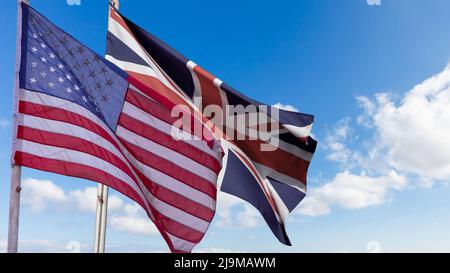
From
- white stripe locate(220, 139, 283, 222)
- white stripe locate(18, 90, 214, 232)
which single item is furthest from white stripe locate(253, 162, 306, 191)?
white stripe locate(18, 90, 214, 232)

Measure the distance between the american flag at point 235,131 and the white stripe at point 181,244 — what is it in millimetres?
1384

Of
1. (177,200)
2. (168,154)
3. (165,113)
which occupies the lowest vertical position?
(177,200)

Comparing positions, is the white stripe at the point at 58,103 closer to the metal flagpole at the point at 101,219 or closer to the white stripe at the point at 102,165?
the white stripe at the point at 102,165

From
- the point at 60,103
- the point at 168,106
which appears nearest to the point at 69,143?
the point at 60,103

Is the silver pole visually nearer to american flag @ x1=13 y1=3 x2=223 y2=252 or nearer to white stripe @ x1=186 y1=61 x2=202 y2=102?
american flag @ x1=13 y1=3 x2=223 y2=252

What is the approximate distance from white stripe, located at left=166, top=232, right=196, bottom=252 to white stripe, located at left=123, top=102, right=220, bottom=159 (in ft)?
5.90

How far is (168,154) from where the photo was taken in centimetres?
966

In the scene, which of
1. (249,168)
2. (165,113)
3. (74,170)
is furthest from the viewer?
(249,168)

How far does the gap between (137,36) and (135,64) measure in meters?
0.68

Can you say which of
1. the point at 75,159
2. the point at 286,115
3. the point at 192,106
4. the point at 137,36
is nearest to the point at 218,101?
the point at 192,106

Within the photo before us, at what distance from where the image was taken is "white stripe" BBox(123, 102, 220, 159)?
9.35 m

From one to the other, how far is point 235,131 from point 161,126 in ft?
6.41

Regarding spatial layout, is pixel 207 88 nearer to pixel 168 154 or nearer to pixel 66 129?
pixel 168 154

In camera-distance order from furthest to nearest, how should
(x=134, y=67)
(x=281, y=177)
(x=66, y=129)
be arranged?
(x=281, y=177) < (x=134, y=67) < (x=66, y=129)
